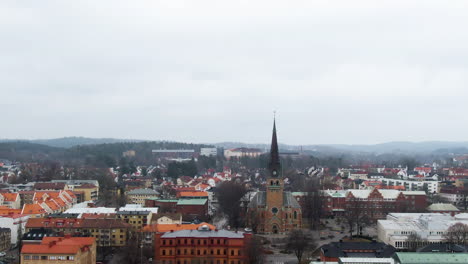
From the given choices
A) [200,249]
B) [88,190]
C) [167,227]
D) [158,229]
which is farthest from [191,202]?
[200,249]

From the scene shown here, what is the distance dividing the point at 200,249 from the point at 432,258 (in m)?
20.0

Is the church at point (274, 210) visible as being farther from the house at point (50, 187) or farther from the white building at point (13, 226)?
the house at point (50, 187)

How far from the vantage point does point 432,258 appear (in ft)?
143

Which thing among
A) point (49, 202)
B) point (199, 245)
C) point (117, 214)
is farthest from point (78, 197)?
point (199, 245)

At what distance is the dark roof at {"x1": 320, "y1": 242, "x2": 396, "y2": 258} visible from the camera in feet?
153

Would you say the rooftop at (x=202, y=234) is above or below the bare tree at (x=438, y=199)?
above

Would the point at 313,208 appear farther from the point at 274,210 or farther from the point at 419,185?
the point at 419,185

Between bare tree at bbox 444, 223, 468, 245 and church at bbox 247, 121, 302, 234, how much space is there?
17876 mm

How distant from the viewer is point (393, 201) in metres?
86.9

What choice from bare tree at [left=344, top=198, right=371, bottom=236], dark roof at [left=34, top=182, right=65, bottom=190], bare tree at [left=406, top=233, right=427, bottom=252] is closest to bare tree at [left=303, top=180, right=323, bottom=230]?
bare tree at [left=344, top=198, right=371, bottom=236]

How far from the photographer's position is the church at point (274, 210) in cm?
6581

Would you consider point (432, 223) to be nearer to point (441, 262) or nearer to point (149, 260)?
point (441, 262)

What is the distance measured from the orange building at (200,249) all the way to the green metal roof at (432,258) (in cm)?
1387

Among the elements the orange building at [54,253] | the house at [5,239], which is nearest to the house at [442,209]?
the orange building at [54,253]
